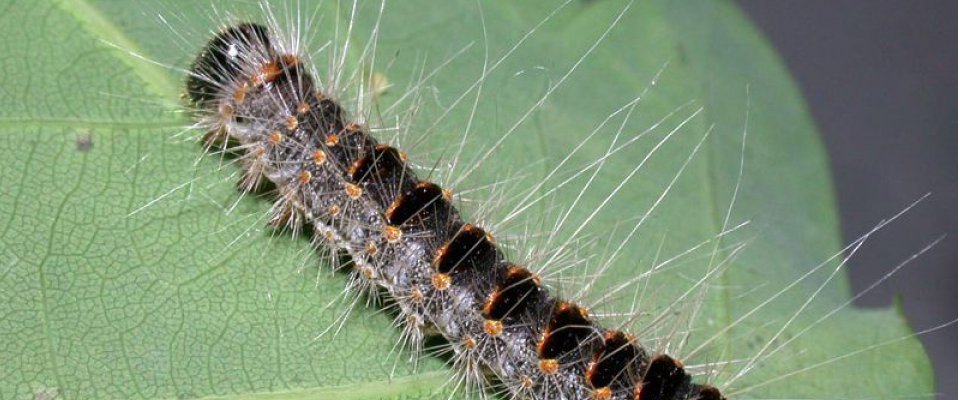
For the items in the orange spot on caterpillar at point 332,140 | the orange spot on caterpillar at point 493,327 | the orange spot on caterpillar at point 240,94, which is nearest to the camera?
the orange spot on caterpillar at point 493,327

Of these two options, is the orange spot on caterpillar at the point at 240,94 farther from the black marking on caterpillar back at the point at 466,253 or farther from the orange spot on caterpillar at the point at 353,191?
the black marking on caterpillar back at the point at 466,253

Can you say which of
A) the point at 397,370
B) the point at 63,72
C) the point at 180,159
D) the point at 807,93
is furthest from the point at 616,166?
the point at 807,93

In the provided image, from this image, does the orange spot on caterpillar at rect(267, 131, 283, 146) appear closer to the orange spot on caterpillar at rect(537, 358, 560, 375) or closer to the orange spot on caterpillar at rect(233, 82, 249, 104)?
the orange spot on caterpillar at rect(233, 82, 249, 104)

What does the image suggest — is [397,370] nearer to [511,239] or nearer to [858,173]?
[511,239]

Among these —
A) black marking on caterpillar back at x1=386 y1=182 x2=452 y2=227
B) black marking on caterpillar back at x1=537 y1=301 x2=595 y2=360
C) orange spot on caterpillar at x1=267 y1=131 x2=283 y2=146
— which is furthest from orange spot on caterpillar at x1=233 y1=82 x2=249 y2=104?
black marking on caterpillar back at x1=537 y1=301 x2=595 y2=360

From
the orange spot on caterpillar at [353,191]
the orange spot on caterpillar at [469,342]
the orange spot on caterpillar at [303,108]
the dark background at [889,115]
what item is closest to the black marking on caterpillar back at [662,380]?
the orange spot on caterpillar at [469,342]

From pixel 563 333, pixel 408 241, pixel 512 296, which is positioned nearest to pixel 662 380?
pixel 563 333
